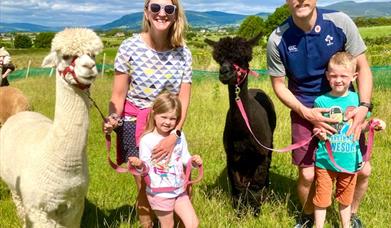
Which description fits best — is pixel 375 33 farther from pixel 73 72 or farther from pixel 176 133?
pixel 73 72

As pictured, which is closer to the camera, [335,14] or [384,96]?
[335,14]

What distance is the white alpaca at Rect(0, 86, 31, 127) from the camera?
5.47 meters

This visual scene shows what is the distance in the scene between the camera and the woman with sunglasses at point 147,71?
129 inches

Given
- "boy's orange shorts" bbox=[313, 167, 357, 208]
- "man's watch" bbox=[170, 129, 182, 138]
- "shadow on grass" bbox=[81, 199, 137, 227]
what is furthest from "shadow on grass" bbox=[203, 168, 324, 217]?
"man's watch" bbox=[170, 129, 182, 138]

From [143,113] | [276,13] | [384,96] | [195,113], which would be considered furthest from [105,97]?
[276,13]

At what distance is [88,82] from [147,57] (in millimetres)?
896

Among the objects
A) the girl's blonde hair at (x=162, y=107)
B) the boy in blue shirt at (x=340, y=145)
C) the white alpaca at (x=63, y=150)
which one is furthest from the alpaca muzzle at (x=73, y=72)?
the boy in blue shirt at (x=340, y=145)

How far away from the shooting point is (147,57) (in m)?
3.29

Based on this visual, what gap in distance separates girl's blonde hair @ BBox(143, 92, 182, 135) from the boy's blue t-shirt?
1.16m

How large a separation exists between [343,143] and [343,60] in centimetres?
62

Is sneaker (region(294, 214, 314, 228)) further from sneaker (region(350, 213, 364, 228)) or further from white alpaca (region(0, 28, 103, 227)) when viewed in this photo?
white alpaca (region(0, 28, 103, 227))

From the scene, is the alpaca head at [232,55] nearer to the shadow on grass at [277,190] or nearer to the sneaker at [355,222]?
the shadow on grass at [277,190]

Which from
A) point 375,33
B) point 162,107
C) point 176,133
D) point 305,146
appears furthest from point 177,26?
point 375,33

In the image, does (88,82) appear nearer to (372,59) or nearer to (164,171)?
(164,171)
